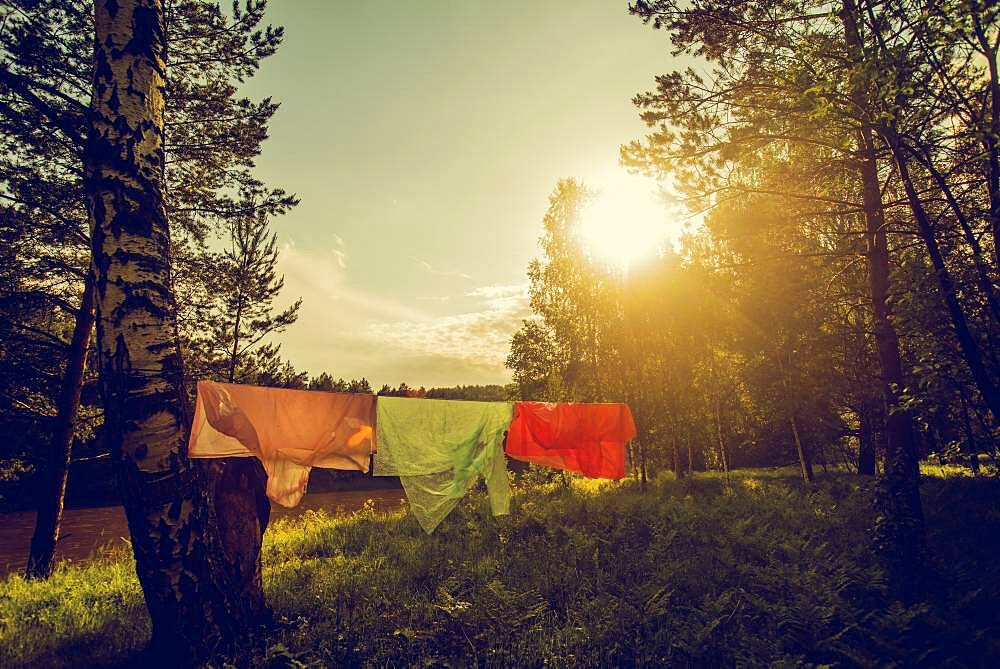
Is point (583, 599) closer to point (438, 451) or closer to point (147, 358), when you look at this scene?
point (438, 451)

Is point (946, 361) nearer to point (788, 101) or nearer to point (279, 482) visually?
point (788, 101)

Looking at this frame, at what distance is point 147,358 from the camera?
3709mm

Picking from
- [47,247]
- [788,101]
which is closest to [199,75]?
[47,247]

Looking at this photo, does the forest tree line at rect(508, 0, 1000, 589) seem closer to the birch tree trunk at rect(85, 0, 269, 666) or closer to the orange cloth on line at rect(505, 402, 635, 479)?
the orange cloth on line at rect(505, 402, 635, 479)

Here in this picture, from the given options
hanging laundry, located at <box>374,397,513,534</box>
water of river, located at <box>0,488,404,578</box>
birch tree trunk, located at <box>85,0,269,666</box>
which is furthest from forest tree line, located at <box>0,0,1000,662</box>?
water of river, located at <box>0,488,404,578</box>

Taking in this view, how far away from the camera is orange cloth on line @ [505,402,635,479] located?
8586 millimetres

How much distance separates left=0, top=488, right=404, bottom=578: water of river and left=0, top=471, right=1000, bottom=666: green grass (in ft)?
24.5

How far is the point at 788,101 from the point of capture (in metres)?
6.50

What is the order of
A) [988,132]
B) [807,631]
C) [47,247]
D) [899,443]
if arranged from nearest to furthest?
[988,132] < [807,631] < [899,443] < [47,247]

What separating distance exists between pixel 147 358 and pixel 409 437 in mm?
3740

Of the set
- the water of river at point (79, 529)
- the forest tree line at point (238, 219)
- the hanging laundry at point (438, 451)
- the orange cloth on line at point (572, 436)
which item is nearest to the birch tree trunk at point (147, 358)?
the forest tree line at point (238, 219)

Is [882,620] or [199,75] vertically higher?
[199,75]

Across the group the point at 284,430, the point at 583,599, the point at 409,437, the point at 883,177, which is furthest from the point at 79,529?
the point at 883,177

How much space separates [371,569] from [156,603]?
3458mm
